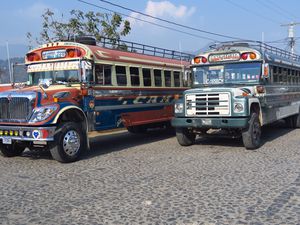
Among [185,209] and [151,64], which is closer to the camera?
[185,209]

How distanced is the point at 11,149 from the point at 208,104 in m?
4.88

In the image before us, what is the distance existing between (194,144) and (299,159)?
3213 millimetres

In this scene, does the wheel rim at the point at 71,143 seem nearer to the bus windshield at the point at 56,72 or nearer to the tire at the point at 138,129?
the bus windshield at the point at 56,72

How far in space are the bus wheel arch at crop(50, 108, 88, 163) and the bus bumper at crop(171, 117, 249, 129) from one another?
96.3 inches

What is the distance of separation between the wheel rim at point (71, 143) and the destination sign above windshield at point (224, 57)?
441 centimetres

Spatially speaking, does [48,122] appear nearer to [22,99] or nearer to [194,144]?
[22,99]

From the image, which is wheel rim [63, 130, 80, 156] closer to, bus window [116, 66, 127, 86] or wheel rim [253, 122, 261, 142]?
bus window [116, 66, 127, 86]

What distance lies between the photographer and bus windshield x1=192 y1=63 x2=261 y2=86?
1016cm

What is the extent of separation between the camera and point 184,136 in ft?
33.8

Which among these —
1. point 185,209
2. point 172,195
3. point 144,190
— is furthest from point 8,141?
point 185,209

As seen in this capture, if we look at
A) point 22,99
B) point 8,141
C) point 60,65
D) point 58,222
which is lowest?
point 58,222

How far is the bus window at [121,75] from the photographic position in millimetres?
10422

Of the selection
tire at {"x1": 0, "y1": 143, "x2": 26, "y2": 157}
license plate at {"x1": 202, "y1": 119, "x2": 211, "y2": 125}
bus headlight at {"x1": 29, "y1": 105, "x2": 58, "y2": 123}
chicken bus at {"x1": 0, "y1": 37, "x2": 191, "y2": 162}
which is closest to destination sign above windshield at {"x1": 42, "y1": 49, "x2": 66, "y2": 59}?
chicken bus at {"x1": 0, "y1": 37, "x2": 191, "y2": 162}

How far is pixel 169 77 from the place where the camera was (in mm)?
13195
